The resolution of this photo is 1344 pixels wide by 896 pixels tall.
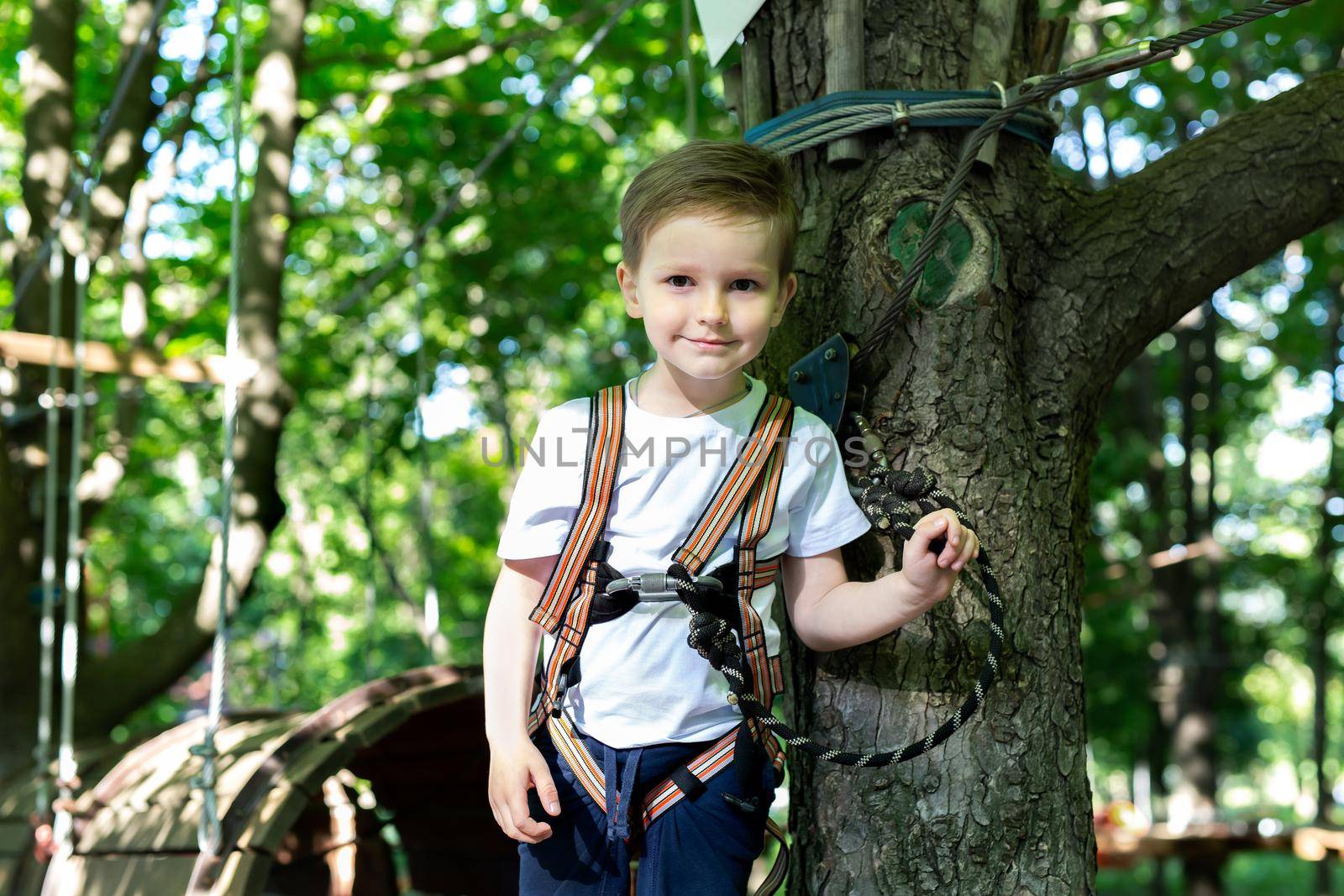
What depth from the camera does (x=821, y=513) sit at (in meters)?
1.54

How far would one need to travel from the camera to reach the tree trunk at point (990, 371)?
5.13 feet

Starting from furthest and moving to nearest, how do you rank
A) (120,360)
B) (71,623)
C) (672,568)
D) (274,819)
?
(120,360) < (71,623) < (274,819) < (672,568)

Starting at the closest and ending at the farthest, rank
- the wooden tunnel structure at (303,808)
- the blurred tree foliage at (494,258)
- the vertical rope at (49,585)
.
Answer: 1. the wooden tunnel structure at (303,808)
2. the vertical rope at (49,585)
3. the blurred tree foliage at (494,258)

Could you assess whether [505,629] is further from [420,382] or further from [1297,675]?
[1297,675]

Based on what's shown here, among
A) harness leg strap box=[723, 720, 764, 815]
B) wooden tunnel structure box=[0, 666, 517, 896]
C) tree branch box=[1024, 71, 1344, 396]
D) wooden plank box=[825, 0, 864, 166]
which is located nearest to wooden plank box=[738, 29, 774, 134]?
wooden plank box=[825, 0, 864, 166]

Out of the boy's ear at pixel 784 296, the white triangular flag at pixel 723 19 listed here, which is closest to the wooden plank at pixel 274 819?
the boy's ear at pixel 784 296

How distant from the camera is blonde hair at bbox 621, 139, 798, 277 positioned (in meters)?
1.45

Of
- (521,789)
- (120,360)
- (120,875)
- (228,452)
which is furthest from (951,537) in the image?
(120,360)

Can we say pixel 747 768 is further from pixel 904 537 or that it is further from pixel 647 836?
pixel 904 537

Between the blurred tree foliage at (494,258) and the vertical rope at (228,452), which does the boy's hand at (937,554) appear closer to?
the vertical rope at (228,452)

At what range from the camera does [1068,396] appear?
5.65 feet

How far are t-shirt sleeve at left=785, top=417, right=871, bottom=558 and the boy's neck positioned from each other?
4.5 inches

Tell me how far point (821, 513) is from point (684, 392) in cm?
23

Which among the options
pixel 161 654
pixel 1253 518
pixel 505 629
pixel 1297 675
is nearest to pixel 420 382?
pixel 161 654
